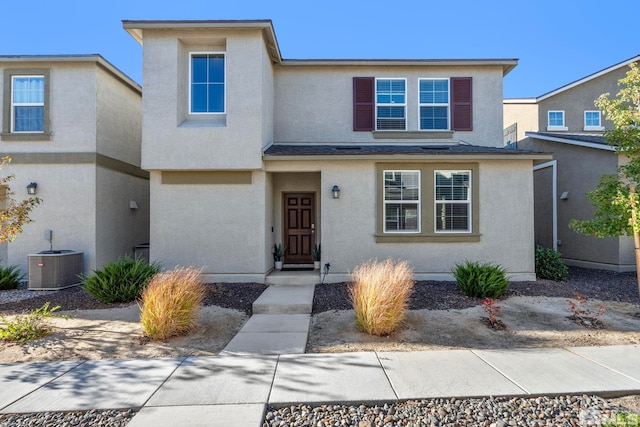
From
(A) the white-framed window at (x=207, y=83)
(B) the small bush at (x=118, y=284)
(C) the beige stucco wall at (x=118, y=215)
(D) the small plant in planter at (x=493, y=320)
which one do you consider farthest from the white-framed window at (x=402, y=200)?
(C) the beige stucco wall at (x=118, y=215)

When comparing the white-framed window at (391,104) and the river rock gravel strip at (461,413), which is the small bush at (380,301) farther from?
the white-framed window at (391,104)

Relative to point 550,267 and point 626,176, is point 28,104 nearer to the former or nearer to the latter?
point 626,176

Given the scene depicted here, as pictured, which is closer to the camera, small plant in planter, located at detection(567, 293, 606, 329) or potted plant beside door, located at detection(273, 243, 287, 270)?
small plant in planter, located at detection(567, 293, 606, 329)

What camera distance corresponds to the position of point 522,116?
17.3m

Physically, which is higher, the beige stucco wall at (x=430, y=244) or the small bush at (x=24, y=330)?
the beige stucco wall at (x=430, y=244)

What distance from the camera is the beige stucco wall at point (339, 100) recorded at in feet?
37.4

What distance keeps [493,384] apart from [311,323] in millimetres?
3264

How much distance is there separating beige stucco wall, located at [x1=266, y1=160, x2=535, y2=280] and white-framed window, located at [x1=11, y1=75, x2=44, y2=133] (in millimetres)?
6928

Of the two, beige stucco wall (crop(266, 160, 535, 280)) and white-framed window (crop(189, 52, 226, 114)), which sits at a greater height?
white-framed window (crop(189, 52, 226, 114))

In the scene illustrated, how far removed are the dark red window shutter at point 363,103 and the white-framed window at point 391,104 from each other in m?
0.22

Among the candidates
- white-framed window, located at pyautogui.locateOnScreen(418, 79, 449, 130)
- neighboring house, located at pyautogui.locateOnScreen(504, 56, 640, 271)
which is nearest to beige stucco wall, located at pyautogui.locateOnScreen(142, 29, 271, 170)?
white-framed window, located at pyautogui.locateOnScreen(418, 79, 449, 130)

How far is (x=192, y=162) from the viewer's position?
362 inches

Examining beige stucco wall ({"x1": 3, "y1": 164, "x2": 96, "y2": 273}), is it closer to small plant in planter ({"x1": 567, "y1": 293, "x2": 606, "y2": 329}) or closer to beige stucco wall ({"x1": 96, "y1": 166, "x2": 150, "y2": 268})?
beige stucco wall ({"x1": 96, "y1": 166, "x2": 150, "y2": 268})

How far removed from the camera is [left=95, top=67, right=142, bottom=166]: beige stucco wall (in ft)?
34.1
